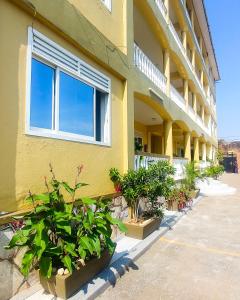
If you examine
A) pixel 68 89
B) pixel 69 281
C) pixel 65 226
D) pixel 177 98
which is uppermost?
pixel 177 98

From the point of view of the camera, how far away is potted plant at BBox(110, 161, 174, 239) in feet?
22.4

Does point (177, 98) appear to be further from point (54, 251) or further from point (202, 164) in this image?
point (54, 251)

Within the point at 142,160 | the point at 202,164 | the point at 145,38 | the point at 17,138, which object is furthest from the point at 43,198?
the point at 202,164

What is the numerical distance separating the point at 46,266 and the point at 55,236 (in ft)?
1.58

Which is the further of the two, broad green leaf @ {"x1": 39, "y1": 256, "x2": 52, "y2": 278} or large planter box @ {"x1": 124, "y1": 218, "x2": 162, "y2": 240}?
large planter box @ {"x1": 124, "y1": 218, "x2": 162, "y2": 240}

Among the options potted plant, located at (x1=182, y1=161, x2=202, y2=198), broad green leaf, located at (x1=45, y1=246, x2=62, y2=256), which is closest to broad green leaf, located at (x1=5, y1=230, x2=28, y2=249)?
broad green leaf, located at (x1=45, y1=246, x2=62, y2=256)

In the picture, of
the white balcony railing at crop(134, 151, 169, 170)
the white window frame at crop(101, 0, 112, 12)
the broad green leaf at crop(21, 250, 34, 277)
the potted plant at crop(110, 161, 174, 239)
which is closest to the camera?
the broad green leaf at crop(21, 250, 34, 277)

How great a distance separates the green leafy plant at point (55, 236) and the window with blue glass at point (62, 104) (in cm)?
126

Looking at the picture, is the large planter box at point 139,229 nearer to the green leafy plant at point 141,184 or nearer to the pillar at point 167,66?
the green leafy plant at point 141,184

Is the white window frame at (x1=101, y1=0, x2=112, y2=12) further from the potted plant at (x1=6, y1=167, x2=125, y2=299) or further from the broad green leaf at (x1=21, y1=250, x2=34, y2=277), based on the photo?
the broad green leaf at (x1=21, y1=250, x2=34, y2=277)

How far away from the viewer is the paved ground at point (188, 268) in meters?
4.27

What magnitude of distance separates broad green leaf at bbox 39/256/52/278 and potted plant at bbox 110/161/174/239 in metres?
3.21

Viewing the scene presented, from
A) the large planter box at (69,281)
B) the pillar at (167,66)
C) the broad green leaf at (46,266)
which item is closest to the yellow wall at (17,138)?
the broad green leaf at (46,266)

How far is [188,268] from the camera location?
521 cm
